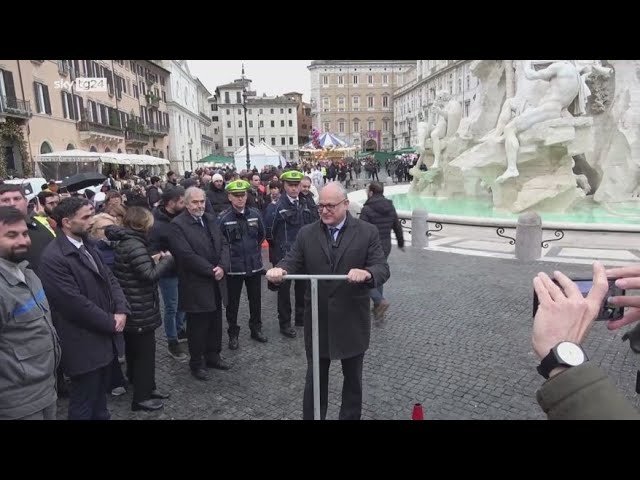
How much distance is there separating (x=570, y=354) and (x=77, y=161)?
27463 millimetres

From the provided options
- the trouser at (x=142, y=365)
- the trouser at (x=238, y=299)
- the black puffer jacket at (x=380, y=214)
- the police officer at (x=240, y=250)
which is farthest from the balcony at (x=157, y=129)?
the trouser at (x=142, y=365)

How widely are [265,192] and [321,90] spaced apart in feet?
277

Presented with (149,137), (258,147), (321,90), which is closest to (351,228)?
(258,147)

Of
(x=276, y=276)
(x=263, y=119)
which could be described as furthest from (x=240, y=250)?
(x=263, y=119)

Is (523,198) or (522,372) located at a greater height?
(523,198)

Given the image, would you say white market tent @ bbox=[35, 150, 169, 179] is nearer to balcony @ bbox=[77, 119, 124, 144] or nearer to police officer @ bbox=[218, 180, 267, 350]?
balcony @ bbox=[77, 119, 124, 144]

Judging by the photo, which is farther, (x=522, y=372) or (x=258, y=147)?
(x=258, y=147)

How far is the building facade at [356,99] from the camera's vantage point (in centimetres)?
9194

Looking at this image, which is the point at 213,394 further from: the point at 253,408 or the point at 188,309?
the point at 188,309

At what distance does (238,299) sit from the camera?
572 centimetres

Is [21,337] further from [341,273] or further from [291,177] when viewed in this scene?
[291,177]

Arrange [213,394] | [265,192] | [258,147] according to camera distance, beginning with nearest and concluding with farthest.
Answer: [213,394], [265,192], [258,147]

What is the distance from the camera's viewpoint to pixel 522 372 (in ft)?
15.3
